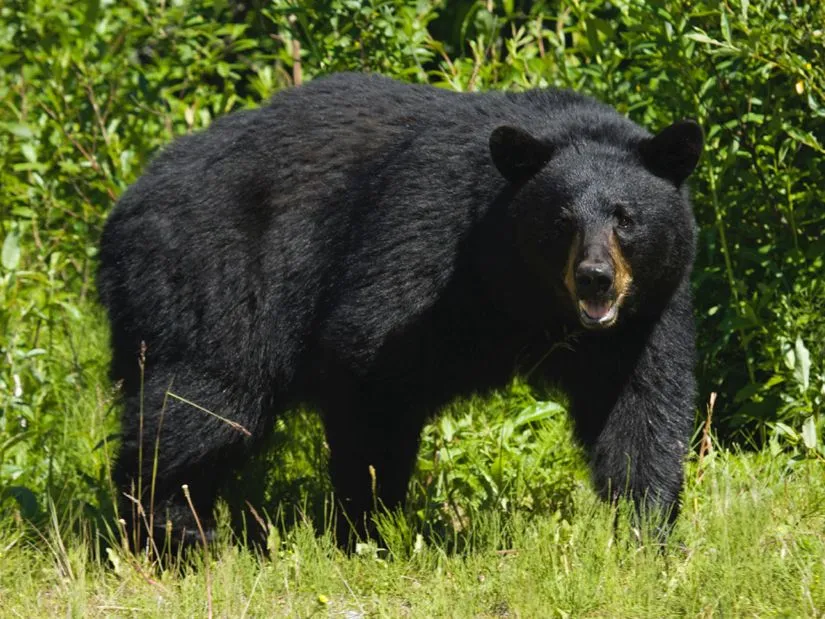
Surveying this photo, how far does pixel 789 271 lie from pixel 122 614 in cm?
335

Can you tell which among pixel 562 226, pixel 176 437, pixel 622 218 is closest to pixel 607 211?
pixel 622 218

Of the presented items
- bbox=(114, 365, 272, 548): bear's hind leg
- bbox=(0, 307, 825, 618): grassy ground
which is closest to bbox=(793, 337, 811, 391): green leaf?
bbox=(0, 307, 825, 618): grassy ground

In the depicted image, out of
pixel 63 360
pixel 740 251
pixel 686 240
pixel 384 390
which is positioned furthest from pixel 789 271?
pixel 63 360

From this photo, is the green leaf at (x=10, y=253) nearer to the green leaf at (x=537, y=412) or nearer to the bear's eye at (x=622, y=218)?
the green leaf at (x=537, y=412)

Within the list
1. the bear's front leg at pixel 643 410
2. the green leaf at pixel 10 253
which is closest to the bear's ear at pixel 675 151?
the bear's front leg at pixel 643 410

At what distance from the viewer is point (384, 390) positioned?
5363mm

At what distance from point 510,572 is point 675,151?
168cm

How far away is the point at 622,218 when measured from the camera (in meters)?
5.01

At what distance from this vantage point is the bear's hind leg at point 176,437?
562 cm

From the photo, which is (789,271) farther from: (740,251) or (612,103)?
(612,103)

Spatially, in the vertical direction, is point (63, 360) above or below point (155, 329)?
below

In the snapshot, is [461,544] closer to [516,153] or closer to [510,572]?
[510,572]

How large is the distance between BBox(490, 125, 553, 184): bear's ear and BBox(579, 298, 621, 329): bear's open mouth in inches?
23.6

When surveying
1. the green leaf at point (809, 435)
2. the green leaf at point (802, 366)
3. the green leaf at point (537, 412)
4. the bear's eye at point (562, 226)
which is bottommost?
the green leaf at point (537, 412)
